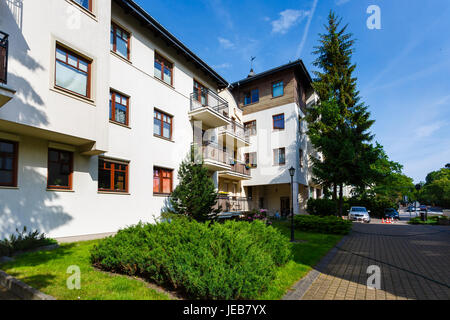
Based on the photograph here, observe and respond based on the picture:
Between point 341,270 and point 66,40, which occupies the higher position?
point 66,40

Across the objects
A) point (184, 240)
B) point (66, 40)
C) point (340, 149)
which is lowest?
point (184, 240)

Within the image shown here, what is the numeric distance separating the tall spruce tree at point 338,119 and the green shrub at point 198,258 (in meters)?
19.9

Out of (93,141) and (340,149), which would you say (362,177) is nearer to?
(340,149)

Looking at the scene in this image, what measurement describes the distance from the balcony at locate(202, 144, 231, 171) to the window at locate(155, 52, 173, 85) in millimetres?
4993

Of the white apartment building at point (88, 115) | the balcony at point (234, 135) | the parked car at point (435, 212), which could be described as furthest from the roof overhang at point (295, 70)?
the parked car at point (435, 212)

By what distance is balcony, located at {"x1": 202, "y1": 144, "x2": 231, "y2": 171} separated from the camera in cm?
1731

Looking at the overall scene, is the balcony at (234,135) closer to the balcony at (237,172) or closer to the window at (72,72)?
the balcony at (237,172)

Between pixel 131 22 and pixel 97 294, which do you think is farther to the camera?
pixel 131 22

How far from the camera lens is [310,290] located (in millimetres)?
5395

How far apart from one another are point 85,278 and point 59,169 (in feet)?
19.9

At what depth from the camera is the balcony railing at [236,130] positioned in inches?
850
